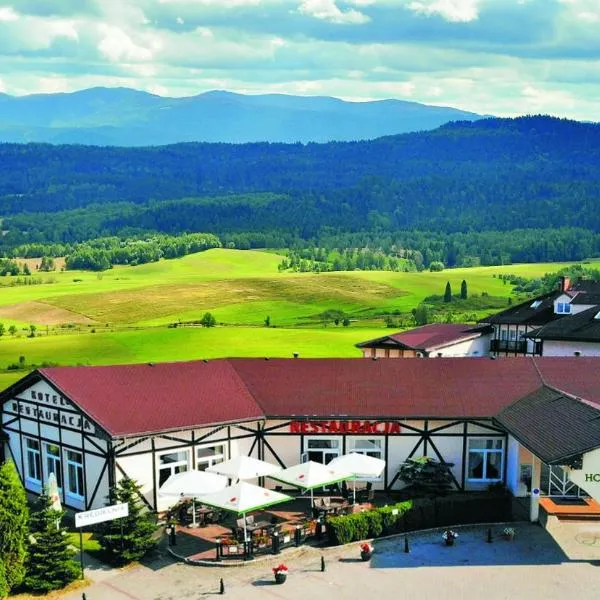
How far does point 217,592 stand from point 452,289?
15340 cm

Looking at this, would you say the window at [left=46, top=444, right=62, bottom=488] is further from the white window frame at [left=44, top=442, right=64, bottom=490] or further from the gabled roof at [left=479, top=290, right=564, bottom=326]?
the gabled roof at [left=479, top=290, right=564, bottom=326]

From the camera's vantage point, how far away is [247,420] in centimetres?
3534

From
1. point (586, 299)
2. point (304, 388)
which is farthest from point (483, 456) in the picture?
point (586, 299)

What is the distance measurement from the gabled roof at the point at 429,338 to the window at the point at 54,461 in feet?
96.8

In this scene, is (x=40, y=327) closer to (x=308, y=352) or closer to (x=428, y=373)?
(x=308, y=352)

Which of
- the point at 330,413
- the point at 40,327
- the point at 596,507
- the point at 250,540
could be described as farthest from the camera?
the point at 40,327

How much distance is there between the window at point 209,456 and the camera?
34.8 meters

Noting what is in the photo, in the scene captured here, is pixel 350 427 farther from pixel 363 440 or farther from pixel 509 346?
pixel 509 346

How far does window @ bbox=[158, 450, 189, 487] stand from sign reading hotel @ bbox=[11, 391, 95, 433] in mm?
3020

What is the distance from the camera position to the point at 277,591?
1048 inches

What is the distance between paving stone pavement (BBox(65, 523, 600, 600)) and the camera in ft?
86.3

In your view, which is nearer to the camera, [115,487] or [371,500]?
[115,487]

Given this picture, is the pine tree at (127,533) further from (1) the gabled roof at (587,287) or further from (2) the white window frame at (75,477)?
(1) the gabled roof at (587,287)

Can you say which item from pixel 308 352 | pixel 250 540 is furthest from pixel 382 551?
pixel 308 352
